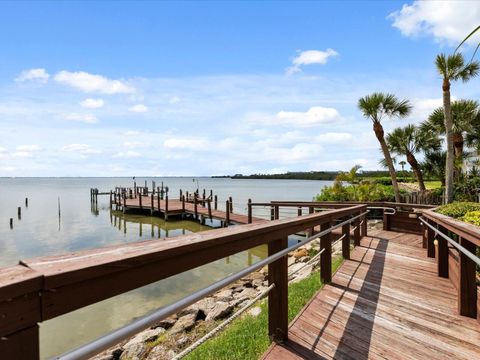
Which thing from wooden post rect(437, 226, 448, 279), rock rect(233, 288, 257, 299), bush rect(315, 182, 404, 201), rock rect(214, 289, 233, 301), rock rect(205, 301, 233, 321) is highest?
bush rect(315, 182, 404, 201)

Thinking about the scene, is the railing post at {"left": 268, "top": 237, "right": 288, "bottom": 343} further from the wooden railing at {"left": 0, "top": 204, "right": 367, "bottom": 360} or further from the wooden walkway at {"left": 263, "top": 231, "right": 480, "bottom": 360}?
the wooden railing at {"left": 0, "top": 204, "right": 367, "bottom": 360}

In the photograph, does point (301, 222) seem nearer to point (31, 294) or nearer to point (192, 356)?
point (192, 356)

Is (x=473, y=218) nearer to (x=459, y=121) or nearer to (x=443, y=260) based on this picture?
(x=443, y=260)

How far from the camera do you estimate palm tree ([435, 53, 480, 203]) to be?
1333cm

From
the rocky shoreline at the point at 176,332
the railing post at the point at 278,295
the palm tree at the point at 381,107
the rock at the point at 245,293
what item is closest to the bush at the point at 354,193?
the palm tree at the point at 381,107

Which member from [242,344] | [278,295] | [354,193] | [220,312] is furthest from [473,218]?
[354,193]

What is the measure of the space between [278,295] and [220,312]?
13.1ft

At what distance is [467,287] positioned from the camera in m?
3.43

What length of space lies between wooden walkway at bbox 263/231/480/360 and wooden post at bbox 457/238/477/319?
0.09 m

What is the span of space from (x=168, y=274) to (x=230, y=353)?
204 cm

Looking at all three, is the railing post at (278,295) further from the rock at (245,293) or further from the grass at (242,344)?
the rock at (245,293)

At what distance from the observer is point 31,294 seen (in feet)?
3.13

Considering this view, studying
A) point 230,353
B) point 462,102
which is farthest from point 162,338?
point 462,102

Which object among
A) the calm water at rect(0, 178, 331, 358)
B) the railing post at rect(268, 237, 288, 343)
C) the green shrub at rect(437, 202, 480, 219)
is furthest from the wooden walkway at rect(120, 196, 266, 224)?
the railing post at rect(268, 237, 288, 343)
